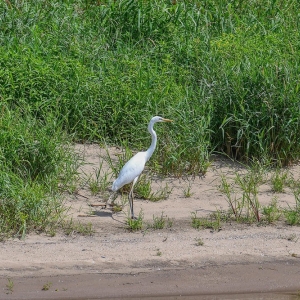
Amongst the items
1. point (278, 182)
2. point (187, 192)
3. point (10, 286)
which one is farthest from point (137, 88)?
point (10, 286)

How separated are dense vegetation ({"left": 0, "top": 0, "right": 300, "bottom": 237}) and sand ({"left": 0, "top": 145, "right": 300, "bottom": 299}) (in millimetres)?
453

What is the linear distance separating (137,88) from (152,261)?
2765mm

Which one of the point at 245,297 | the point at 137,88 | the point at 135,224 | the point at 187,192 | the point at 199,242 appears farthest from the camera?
the point at 137,88

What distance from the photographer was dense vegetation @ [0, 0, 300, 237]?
6.97 metres

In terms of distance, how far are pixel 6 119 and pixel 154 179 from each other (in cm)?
156

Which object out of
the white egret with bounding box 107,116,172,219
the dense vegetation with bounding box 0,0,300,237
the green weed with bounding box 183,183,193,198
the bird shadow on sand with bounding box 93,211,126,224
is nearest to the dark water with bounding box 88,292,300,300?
the white egret with bounding box 107,116,172,219

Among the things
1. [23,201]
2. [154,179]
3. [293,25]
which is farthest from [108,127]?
[293,25]

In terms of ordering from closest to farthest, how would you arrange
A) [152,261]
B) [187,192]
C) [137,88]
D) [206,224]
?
[152,261], [206,224], [187,192], [137,88]

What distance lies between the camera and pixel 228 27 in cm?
952

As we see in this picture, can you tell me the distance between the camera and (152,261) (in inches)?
231

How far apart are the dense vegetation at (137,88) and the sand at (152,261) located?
453 mm

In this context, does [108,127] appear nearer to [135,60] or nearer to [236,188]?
[135,60]

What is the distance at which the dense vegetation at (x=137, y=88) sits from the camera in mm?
6973

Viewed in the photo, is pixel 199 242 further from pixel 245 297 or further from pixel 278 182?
pixel 278 182
